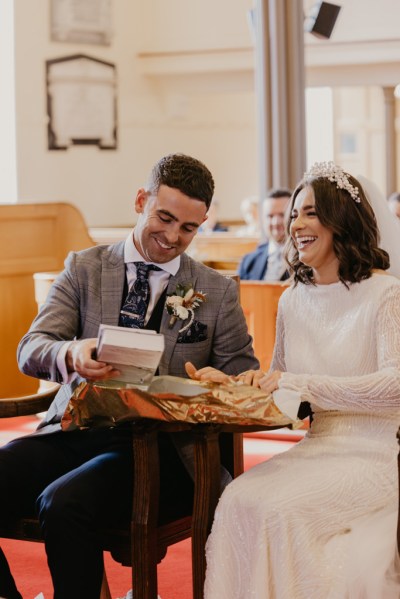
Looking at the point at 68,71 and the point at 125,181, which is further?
the point at 125,181

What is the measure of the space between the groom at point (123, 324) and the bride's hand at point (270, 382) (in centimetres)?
31

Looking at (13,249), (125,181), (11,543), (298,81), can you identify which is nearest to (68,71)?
(125,181)

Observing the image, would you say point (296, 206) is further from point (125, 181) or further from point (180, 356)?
point (125, 181)

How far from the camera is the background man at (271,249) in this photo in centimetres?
759

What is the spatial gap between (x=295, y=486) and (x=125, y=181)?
14009 millimetres

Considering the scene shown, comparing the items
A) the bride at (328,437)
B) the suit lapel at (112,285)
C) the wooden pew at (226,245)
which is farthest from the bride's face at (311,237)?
the wooden pew at (226,245)

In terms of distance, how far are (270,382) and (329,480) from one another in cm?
31

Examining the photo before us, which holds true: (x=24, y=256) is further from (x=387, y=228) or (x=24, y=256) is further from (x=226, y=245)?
(x=226, y=245)

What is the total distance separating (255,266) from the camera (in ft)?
25.6

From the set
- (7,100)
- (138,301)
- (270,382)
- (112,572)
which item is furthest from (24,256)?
(7,100)

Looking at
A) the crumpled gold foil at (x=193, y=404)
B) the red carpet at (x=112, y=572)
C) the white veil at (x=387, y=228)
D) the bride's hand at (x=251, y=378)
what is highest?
the white veil at (x=387, y=228)

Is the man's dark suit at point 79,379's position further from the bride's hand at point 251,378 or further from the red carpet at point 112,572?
the red carpet at point 112,572

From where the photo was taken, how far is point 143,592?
9.28ft

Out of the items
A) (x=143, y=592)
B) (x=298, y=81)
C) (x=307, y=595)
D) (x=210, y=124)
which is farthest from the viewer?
(x=210, y=124)
